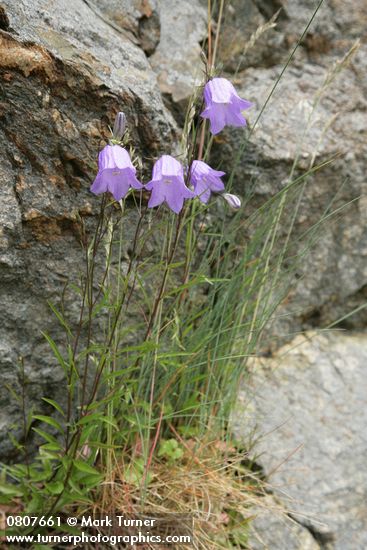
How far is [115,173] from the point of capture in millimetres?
1718

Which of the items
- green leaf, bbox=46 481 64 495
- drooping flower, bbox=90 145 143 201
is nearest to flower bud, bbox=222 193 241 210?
drooping flower, bbox=90 145 143 201

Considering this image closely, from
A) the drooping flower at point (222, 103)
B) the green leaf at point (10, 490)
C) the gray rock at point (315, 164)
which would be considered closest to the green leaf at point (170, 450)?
the green leaf at point (10, 490)

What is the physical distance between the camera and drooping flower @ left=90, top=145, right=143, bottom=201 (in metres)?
1.66

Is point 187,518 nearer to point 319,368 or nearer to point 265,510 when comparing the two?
point 265,510

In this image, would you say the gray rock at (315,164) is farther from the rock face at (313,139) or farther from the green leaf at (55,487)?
the green leaf at (55,487)

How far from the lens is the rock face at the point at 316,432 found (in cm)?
261

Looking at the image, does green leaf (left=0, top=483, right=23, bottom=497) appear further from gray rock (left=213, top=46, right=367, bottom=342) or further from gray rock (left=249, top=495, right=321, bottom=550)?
gray rock (left=213, top=46, right=367, bottom=342)

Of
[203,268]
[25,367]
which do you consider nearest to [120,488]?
[25,367]

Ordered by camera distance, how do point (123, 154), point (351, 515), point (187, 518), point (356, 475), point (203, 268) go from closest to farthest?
point (123, 154), point (187, 518), point (203, 268), point (351, 515), point (356, 475)

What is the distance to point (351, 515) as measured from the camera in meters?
2.64

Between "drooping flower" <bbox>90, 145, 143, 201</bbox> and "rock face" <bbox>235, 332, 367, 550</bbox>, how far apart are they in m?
1.23

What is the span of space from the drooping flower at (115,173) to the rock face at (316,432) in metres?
1.23

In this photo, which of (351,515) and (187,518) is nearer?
(187,518)

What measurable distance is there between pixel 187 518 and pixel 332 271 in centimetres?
181
